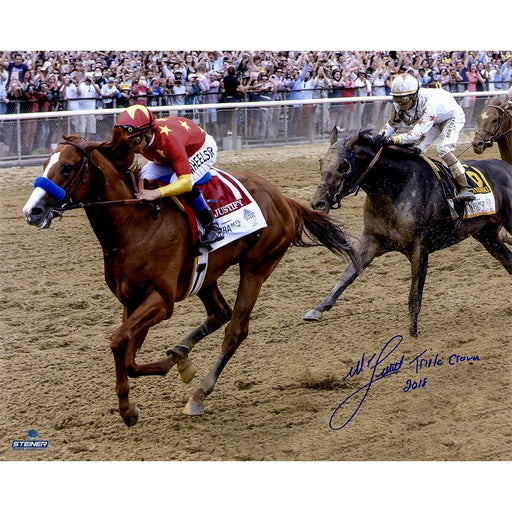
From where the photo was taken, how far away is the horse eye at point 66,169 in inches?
159

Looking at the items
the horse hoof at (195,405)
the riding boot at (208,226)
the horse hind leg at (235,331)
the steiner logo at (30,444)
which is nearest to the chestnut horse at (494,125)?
the horse hind leg at (235,331)

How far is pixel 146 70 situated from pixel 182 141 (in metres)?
3.81

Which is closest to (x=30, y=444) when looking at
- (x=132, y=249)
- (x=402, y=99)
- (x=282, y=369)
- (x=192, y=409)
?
(x=192, y=409)

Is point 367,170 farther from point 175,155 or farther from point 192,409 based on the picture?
point 192,409

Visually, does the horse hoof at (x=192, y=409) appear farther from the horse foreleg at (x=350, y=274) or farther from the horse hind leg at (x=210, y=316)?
the horse foreleg at (x=350, y=274)

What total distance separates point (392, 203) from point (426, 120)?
0.70 meters

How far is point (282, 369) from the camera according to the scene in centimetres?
531

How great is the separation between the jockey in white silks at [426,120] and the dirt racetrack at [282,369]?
47.8 inches

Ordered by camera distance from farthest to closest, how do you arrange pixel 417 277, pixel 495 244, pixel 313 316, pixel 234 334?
1. pixel 495 244
2. pixel 313 316
3. pixel 417 277
4. pixel 234 334

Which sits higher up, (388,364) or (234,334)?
(234,334)

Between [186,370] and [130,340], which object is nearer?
[130,340]

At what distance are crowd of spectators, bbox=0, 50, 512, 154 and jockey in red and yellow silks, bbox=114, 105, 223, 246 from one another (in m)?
2.25

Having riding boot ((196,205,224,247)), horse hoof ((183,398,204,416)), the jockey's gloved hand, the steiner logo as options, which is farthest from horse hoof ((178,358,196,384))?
the jockey's gloved hand
